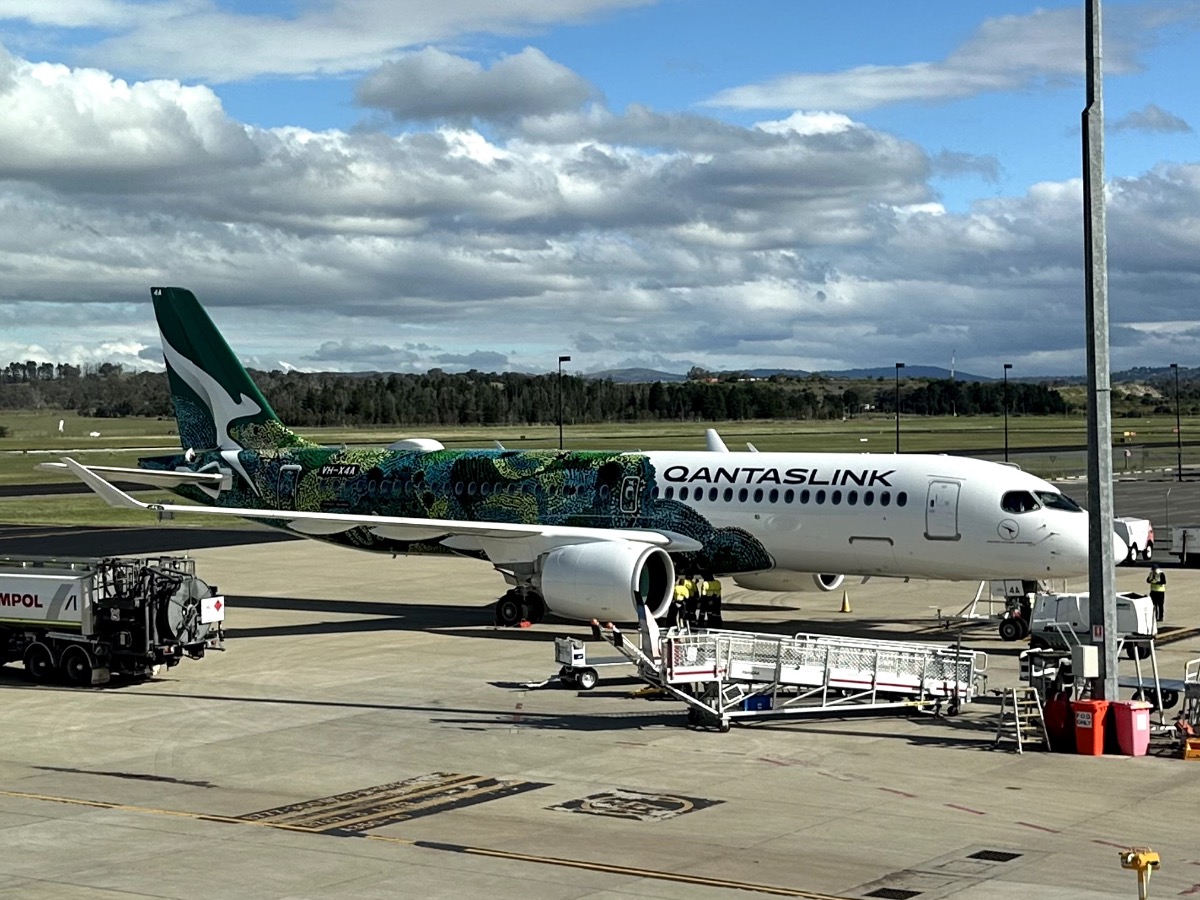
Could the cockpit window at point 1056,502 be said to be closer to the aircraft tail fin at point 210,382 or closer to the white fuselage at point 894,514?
the white fuselage at point 894,514

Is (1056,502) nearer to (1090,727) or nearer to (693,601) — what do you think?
(693,601)

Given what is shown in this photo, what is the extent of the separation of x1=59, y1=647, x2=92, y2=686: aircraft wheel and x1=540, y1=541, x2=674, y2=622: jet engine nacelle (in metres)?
10.5

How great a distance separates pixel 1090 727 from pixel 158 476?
28810mm

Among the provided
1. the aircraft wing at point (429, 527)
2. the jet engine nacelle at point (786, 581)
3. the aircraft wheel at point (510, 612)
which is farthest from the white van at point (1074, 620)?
the aircraft wheel at point (510, 612)

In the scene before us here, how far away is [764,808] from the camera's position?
850 inches

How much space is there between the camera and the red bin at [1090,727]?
25.2 metres

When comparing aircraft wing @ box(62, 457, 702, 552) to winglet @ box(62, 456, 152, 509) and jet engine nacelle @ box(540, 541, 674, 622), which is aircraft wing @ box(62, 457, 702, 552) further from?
jet engine nacelle @ box(540, 541, 674, 622)

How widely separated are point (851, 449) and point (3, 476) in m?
70.9

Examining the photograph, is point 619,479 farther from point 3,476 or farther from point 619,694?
point 3,476

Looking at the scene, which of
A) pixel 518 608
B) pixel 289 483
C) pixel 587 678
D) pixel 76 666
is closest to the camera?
pixel 587 678

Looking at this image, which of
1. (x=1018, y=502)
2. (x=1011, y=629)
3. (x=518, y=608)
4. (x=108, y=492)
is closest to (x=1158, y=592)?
(x=1011, y=629)

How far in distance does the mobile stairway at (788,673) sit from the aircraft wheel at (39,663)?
39.0 feet

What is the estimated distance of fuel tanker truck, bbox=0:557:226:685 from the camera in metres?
31.6

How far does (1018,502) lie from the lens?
120ft
